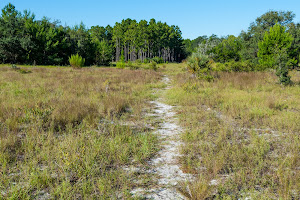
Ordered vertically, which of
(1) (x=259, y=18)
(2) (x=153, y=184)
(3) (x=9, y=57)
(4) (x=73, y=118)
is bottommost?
(2) (x=153, y=184)

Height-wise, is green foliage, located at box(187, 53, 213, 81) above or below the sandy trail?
above

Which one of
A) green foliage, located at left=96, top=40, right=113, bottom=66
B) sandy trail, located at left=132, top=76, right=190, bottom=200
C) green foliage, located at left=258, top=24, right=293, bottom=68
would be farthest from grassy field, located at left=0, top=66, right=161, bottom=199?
green foliage, located at left=96, top=40, right=113, bottom=66

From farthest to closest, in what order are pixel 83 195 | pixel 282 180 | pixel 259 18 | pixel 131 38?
pixel 131 38 < pixel 259 18 < pixel 282 180 < pixel 83 195

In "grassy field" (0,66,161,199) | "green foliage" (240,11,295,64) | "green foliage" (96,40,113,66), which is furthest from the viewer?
"green foliage" (96,40,113,66)

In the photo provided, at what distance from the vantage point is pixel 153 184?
2.64 m

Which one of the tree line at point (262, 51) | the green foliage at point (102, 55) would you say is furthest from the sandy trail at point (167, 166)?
the green foliage at point (102, 55)

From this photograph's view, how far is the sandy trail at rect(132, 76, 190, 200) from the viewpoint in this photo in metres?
2.44

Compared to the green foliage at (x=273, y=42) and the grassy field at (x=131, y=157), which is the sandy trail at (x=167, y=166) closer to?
the grassy field at (x=131, y=157)

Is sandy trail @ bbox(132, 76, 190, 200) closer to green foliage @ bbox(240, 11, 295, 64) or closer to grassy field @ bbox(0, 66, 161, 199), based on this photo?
grassy field @ bbox(0, 66, 161, 199)

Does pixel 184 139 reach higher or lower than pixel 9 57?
lower

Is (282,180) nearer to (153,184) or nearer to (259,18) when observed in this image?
(153,184)

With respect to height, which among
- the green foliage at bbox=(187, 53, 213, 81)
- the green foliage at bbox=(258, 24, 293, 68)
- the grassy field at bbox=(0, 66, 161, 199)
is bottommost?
the grassy field at bbox=(0, 66, 161, 199)

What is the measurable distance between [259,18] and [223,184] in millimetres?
34682

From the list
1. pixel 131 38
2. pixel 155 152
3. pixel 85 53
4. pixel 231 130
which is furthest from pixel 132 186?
pixel 131 38
